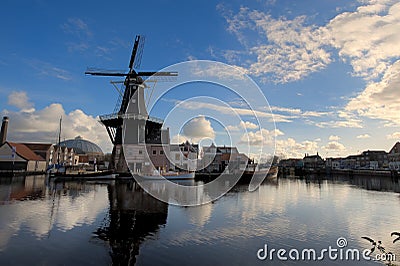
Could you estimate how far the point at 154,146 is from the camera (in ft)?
158

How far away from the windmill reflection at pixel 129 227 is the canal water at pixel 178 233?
35mm

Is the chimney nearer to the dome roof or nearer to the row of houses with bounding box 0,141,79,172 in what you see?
the row of houses with bounding box 0,141,79,172

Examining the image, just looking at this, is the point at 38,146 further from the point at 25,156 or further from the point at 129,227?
the point at 129,227

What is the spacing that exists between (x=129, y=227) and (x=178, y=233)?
2.42 m

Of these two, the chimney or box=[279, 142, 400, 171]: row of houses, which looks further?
box=[279, 142, 400, 171]: row of houses

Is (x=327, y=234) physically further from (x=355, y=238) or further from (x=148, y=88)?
(x=148, y=88)

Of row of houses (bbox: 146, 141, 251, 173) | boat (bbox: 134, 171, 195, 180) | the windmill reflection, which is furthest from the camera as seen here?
row of houses (bbox: 146, 141, 251, 173)

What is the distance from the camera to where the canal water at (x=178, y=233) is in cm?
892

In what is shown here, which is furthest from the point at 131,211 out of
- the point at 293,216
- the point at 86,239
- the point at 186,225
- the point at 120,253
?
the point at 293,216

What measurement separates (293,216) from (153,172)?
98.6 ft

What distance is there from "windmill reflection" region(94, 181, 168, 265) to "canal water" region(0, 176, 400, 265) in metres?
0.04

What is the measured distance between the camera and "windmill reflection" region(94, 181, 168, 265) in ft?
30.1

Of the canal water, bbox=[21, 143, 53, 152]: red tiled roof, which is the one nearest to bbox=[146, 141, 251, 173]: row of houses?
bbox=[21, 143, 53, 152]: red tiled roof

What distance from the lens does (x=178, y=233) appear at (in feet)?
39.1
